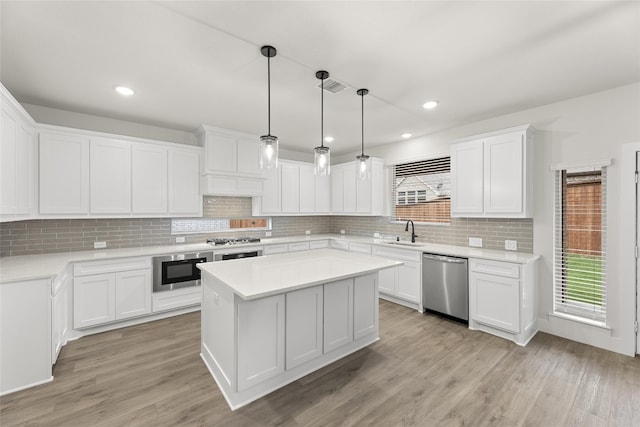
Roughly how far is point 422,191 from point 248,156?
2999 millimetres

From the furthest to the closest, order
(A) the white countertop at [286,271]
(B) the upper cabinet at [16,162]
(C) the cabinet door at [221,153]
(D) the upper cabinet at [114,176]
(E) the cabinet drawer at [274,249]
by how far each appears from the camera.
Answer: (E) the cabinet drawer at [274,249] → (C) the cabinet door at [221,153] → (D) the upper cabinet at [114,176] → (B) the upper cabinet at [16,162] → (A) the white countertop at [286,271]

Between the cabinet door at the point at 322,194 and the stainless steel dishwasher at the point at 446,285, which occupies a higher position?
the cabinet door at the point at 322,194

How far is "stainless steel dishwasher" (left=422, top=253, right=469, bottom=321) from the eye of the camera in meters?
3.38

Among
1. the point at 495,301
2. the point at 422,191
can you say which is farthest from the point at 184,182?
the point at 495,301

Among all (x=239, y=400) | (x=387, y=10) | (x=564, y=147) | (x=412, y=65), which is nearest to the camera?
(x=387, y=10)

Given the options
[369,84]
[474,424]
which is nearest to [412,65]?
[369,84]

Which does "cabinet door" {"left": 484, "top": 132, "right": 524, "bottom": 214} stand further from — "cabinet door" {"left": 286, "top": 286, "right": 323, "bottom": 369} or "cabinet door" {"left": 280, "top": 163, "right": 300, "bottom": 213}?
"cabinet door" {"left": 280, "top": 163, "right": 300, "bottom": 213}

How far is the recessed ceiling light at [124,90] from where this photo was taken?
274cm

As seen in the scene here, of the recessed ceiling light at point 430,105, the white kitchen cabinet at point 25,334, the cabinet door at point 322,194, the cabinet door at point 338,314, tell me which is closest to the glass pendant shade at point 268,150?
the cabinet door at point 338,314

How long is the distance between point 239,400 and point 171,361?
3.29 feet

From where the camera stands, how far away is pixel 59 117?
3.33 metres

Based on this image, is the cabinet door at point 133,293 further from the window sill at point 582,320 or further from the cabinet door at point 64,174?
the window sill at point 582,320

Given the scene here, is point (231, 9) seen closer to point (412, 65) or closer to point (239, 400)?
point (412, 65)

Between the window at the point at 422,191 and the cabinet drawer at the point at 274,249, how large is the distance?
83.9 inches
